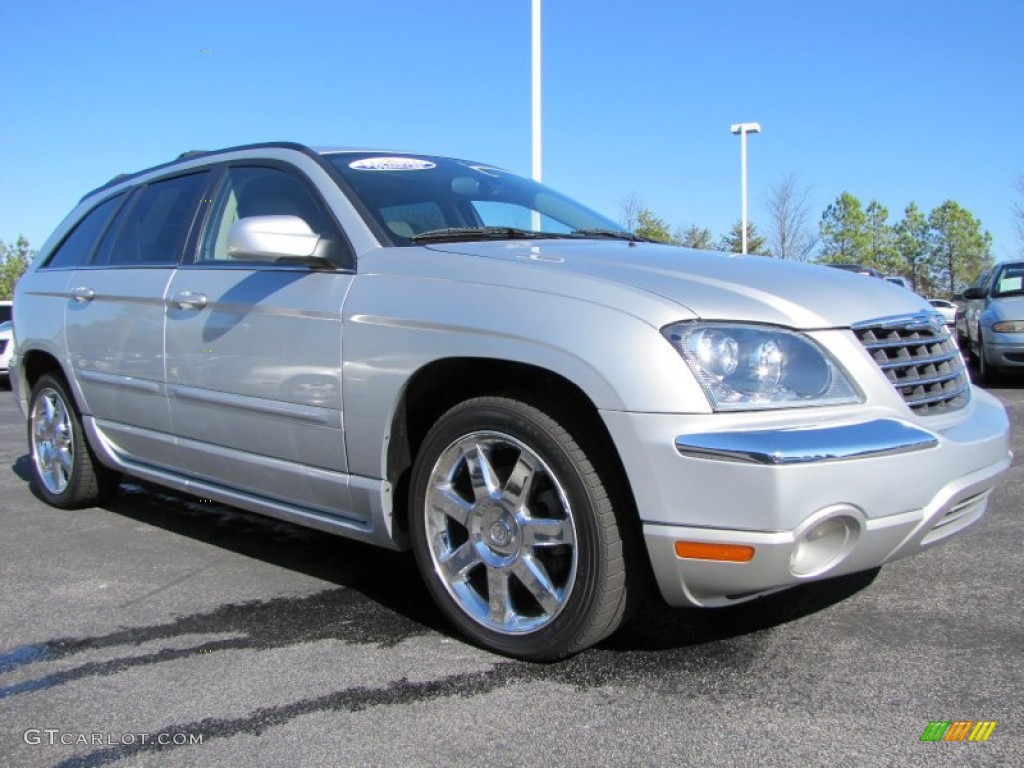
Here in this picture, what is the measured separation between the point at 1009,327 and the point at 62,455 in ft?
31.8

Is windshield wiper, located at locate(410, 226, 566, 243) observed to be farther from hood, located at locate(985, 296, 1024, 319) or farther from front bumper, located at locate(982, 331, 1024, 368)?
hood, located at locate(985, 296, 1024, 319)

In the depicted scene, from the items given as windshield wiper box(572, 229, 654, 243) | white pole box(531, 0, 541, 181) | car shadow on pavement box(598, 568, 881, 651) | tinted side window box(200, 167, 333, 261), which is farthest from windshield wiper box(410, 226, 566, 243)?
white pole box(531, 0, 541, 181)

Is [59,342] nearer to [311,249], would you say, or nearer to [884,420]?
[311,249]

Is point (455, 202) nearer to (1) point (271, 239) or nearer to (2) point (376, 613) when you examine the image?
(1) point (271, 239)

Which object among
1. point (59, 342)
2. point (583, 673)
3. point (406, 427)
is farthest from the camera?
point (59, 342)

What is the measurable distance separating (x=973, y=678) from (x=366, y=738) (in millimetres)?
1678

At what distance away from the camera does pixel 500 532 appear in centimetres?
285

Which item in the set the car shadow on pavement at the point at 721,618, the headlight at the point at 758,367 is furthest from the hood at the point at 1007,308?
the headlight at the point at 758,367

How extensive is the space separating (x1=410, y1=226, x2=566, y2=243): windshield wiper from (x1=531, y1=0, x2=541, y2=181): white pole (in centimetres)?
1045

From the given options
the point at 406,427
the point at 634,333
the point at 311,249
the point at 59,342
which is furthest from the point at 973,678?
the point at 59,342

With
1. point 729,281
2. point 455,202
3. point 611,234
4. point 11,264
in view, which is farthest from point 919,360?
point 11,264

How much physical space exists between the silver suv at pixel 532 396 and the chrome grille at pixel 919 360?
0.04 ft

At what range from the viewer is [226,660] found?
2904 mm

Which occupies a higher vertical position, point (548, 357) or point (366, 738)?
point (548, 357)
